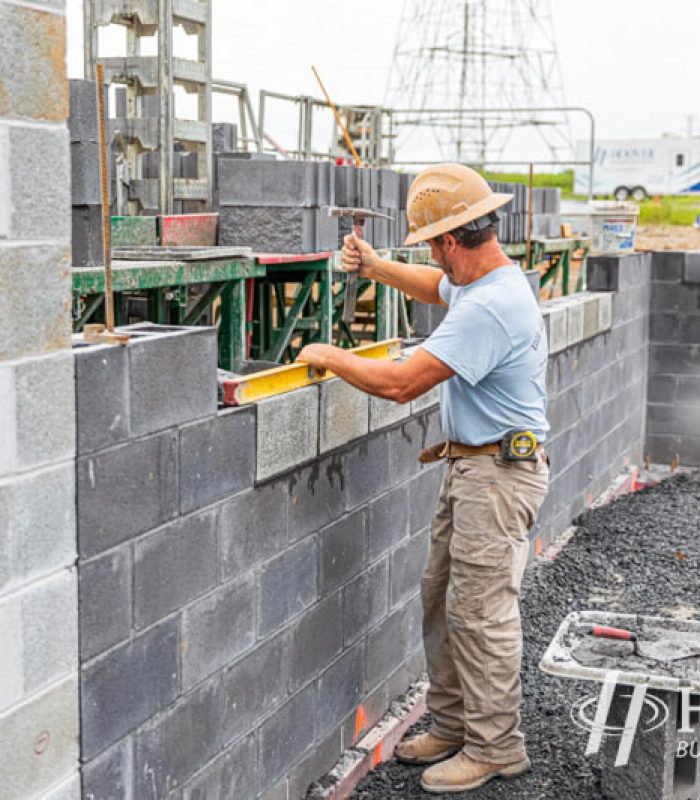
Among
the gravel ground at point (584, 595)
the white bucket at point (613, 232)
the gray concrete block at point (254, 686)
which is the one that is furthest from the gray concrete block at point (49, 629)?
the white bucket at point (613, 232)

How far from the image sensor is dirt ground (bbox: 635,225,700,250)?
95.5 ft

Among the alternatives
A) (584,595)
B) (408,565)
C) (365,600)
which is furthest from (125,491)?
(584,595)

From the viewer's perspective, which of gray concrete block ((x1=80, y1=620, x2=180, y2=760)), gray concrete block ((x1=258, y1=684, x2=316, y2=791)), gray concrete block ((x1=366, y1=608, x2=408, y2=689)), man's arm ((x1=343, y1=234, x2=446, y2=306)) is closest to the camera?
gray concrete block ((x1=80, y1=620, x2=180, y2=760))

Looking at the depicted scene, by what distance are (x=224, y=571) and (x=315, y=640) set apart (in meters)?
0.83

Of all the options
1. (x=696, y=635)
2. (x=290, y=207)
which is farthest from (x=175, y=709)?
(x=290, y=207)

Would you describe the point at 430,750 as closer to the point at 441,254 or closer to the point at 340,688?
the point at 340,688

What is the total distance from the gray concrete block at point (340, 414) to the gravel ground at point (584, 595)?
1436mm

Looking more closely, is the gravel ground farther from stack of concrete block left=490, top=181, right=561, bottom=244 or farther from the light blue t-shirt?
stack of concrete block left=490, top=181, right=561, bottom=244

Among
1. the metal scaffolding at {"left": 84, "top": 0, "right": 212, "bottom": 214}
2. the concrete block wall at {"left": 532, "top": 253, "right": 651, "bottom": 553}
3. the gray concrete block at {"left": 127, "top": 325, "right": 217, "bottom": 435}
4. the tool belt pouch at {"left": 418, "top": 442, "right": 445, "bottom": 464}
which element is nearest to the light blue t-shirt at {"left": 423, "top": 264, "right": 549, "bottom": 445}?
the tool belt pouch at {"left": 418, "top": 442, "right": 445, "bottom": 464}

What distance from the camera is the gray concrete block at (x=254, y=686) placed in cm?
393

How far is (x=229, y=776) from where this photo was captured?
3.95m

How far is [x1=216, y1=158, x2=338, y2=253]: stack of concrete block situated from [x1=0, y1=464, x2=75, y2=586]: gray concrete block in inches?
213

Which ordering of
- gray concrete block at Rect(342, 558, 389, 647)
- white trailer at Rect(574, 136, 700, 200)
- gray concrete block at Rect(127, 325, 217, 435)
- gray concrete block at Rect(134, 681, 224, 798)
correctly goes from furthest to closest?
white trailer at Rect(574, 136, 700, 200), gray concrete block at Rect(342, 558, 389, 647), gray concrete block at Rect(134, 681, 224, 798), gray concrete block at Rect(127, 325, 217, 435)

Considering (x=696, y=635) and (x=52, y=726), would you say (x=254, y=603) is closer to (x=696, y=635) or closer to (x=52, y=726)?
(x=52, y=726)
